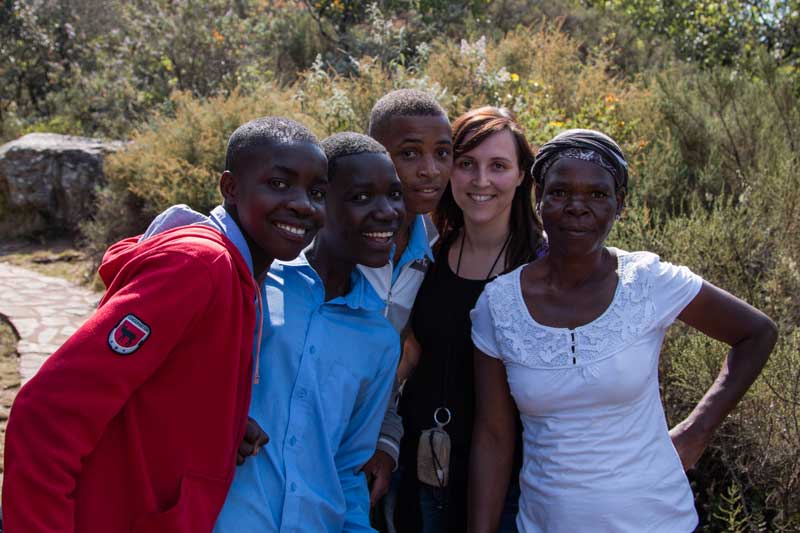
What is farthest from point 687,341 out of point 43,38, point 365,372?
point 43,38

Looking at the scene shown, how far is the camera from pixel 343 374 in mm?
2037

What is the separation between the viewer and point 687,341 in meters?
3.43

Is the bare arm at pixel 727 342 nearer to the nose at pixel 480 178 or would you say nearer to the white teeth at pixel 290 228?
the nose at pixel 480 178

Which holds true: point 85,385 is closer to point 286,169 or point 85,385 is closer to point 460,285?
point 286,169

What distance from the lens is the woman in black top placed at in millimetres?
2479

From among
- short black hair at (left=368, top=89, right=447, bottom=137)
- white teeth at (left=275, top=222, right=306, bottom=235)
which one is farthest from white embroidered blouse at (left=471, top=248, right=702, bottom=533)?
short black hair at (left=368, top=89, right=447, bottom=137)

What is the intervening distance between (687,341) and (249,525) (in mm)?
2331

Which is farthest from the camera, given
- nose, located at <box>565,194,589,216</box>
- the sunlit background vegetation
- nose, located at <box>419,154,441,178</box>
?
the sunlit background vegetation

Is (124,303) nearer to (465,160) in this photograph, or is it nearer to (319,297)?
(319,297)

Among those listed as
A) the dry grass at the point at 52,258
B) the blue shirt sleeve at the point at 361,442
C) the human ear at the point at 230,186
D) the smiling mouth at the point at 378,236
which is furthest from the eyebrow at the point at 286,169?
the dry grass at the point at 52,258

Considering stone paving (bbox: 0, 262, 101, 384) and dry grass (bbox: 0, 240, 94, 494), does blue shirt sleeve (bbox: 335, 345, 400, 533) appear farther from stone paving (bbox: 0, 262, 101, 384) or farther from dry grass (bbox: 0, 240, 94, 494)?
dry grass (bbox: 0, 240, 94, 494)

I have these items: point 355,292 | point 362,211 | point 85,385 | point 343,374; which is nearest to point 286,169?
point 362,211

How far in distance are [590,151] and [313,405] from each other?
39.7 inches

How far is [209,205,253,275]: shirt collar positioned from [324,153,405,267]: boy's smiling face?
379 millimetres
